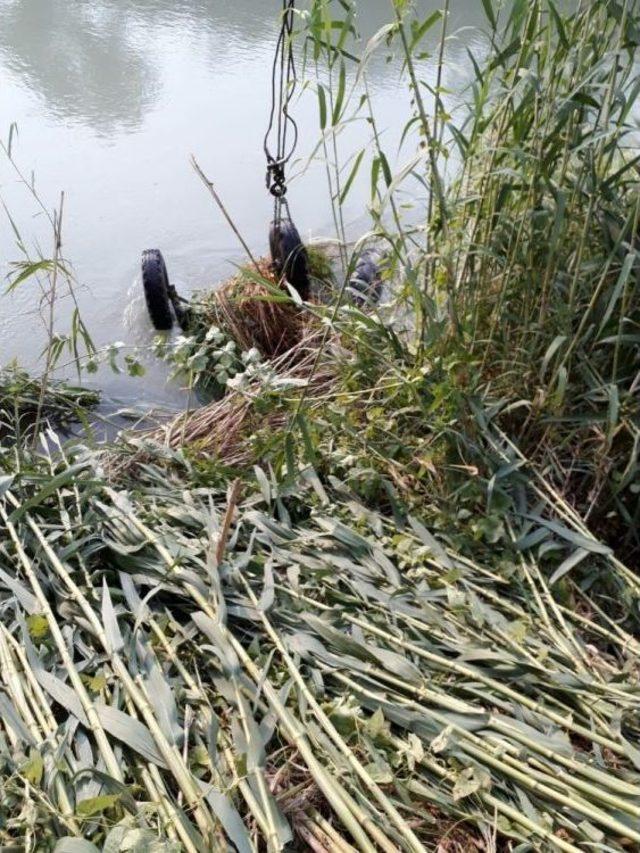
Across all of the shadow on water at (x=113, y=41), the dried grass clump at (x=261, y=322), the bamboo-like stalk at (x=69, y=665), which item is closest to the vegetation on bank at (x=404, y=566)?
the bamboo-like stalk at (x=69, y=665)

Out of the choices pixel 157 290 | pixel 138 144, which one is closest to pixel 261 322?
pixel 157 290

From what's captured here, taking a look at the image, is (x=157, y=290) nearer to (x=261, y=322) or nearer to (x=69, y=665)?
(x=261, y=322)

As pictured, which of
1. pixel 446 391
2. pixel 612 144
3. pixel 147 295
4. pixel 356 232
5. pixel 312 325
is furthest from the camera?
pixel 356 232

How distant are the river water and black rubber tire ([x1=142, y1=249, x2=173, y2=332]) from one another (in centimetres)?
8

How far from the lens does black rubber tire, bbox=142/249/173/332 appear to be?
2725 mm

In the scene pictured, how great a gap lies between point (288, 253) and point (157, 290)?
0.49 metres

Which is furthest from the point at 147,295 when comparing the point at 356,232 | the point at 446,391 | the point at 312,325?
the point at 446,391

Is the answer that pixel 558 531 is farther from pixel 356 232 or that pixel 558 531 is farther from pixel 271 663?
pixel 356 232

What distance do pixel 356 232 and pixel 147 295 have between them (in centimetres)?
129

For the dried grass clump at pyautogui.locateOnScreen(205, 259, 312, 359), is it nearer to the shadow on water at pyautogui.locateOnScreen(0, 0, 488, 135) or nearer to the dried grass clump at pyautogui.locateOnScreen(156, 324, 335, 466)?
the dried grass clump at pyautogui.locateOnScreen(156, 324, 335, 466)

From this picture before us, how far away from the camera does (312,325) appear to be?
2395 mm

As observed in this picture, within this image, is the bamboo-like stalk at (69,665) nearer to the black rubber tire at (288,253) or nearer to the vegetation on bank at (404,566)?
the vegetation on bank at (404,566)

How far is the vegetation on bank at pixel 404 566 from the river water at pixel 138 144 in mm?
966

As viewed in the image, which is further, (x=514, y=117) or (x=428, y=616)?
(x=514, y=117)
